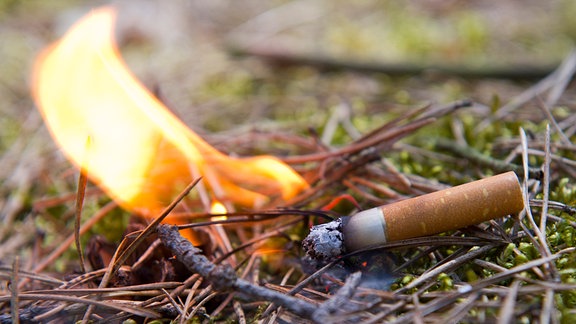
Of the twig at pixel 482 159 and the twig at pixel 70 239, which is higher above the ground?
the twig at pixel 70 239

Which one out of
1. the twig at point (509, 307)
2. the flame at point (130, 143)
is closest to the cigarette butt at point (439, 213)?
the twig at point (509, 307)

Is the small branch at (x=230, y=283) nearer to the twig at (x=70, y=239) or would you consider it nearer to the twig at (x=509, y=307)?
the twig at (x=509, y=307)

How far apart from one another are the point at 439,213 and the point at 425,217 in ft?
0.12

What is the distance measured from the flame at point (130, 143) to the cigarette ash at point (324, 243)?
17.5 inches

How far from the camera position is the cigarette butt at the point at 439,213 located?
1148 mm

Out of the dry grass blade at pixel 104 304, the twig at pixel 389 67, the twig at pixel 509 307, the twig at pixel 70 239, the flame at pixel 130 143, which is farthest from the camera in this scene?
the twig at pixel 389 67

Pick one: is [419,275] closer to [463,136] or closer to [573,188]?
[573,188]

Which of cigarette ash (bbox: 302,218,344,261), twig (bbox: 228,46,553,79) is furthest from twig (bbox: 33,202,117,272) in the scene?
twig (bbox: 228,46,553,79)

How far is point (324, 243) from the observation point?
1.15 meters

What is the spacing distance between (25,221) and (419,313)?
1.63 metres

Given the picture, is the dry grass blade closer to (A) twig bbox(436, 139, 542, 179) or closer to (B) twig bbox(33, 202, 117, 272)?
(B) twig bbox(33, 202, 117, 272)

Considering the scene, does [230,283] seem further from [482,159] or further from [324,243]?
[482,159]

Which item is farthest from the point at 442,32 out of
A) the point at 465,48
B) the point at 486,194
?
the point at 486,194

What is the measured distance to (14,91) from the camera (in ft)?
9.78
